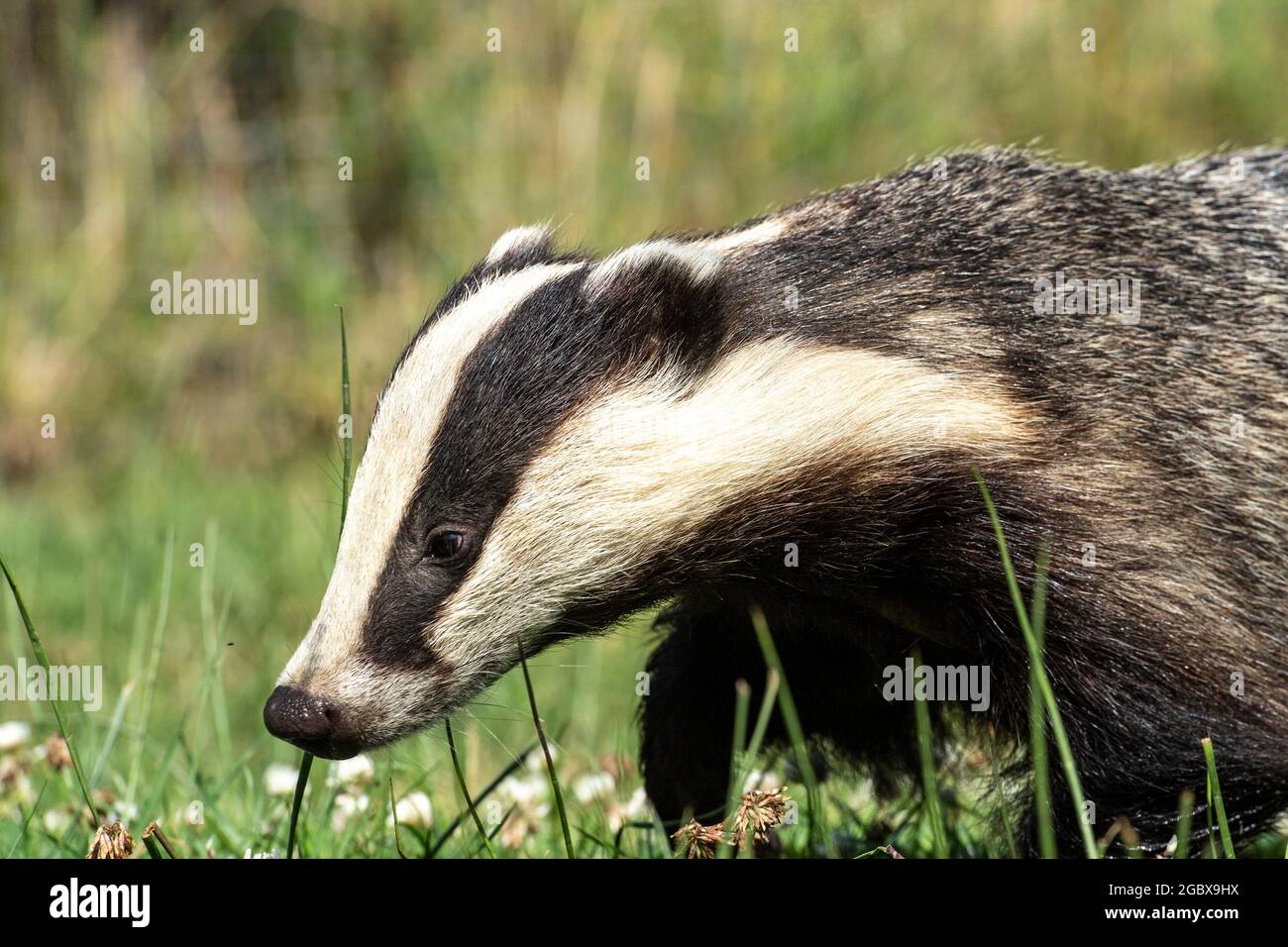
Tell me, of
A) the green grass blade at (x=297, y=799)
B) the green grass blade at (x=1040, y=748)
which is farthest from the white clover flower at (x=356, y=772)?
the green grass blade at (x=1040, y=748)

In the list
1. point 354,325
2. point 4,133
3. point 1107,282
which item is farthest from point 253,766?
point 4,133

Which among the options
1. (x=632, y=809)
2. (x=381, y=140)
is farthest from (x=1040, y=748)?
(x=381, y=140)

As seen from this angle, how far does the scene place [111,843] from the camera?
2.47 meters

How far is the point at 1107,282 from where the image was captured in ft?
11.0

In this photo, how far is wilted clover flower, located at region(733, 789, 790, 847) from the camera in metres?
2.54

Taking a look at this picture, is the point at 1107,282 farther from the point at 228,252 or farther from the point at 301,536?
the point at 228,252

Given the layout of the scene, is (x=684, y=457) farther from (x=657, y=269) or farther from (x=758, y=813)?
(x=758, y=813)

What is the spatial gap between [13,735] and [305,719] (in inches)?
51.9

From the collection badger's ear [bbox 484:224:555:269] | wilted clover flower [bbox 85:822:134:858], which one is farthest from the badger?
wilted clover flower [bbox 85:822:134:858]

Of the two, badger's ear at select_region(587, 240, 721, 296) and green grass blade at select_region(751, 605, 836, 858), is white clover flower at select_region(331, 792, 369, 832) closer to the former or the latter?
green grass blade at select_region(751, 605, 836, 858)

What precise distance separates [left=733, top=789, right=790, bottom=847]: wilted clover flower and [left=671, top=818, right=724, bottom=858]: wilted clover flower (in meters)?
0.03

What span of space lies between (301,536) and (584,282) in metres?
3.94

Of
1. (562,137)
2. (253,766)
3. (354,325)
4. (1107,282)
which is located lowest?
(253,766)
